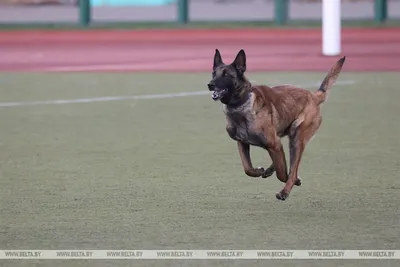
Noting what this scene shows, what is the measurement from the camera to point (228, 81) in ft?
24.8

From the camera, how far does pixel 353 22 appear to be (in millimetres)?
29297

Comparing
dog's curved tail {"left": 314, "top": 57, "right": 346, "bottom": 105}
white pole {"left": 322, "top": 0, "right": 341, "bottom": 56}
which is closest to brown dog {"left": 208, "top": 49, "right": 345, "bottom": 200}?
dog's curved tail {"left": 314, "top": 57, "right": 346, "bottom": 105}

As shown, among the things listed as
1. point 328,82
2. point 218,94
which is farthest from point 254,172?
point 328,82

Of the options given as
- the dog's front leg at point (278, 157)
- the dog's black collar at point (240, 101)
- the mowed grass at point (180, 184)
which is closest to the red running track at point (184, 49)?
the mowed grass at point (180, 184)

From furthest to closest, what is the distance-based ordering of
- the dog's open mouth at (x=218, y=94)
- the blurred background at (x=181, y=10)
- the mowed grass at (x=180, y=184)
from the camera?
1. the blurred background at (x=181, y=10)
2. the dog's open mouth at (x=218, y=94)
3. the mowed grass at (x=180, y=184)

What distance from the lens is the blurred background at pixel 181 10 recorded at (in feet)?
99.7

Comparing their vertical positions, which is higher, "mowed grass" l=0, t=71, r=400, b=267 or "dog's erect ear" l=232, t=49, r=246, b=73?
"dog's erect ear" l=232, t=49, r=246, b=73

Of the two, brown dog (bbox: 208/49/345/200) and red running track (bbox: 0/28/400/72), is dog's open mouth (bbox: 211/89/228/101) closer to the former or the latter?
brown dog (bbox: 208/49/345/200)

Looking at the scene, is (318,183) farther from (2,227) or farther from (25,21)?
(25,21)

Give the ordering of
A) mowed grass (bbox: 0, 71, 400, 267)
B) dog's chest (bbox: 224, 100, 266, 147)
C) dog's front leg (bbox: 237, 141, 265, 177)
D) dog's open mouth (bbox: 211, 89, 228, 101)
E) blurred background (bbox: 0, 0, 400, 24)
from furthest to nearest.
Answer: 1. blurred background (bbox: 0, 0, 400, 24)
2. dog's front leg (bbox: 237, 141, 265, 177)
3. dog's chest (bbox: 224, 100, 266, 147)
4. dog's open mouth (bbox: 211, 89, 228, 101)
5. mowed grass (bbox: 0, 71, 400, 267)

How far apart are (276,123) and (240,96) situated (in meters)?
0.32

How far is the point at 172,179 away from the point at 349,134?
285cm

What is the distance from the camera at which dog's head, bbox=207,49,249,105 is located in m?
7.51

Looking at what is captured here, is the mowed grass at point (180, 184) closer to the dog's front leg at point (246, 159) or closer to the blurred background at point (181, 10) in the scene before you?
the dog's front leg at point (246, 159)
